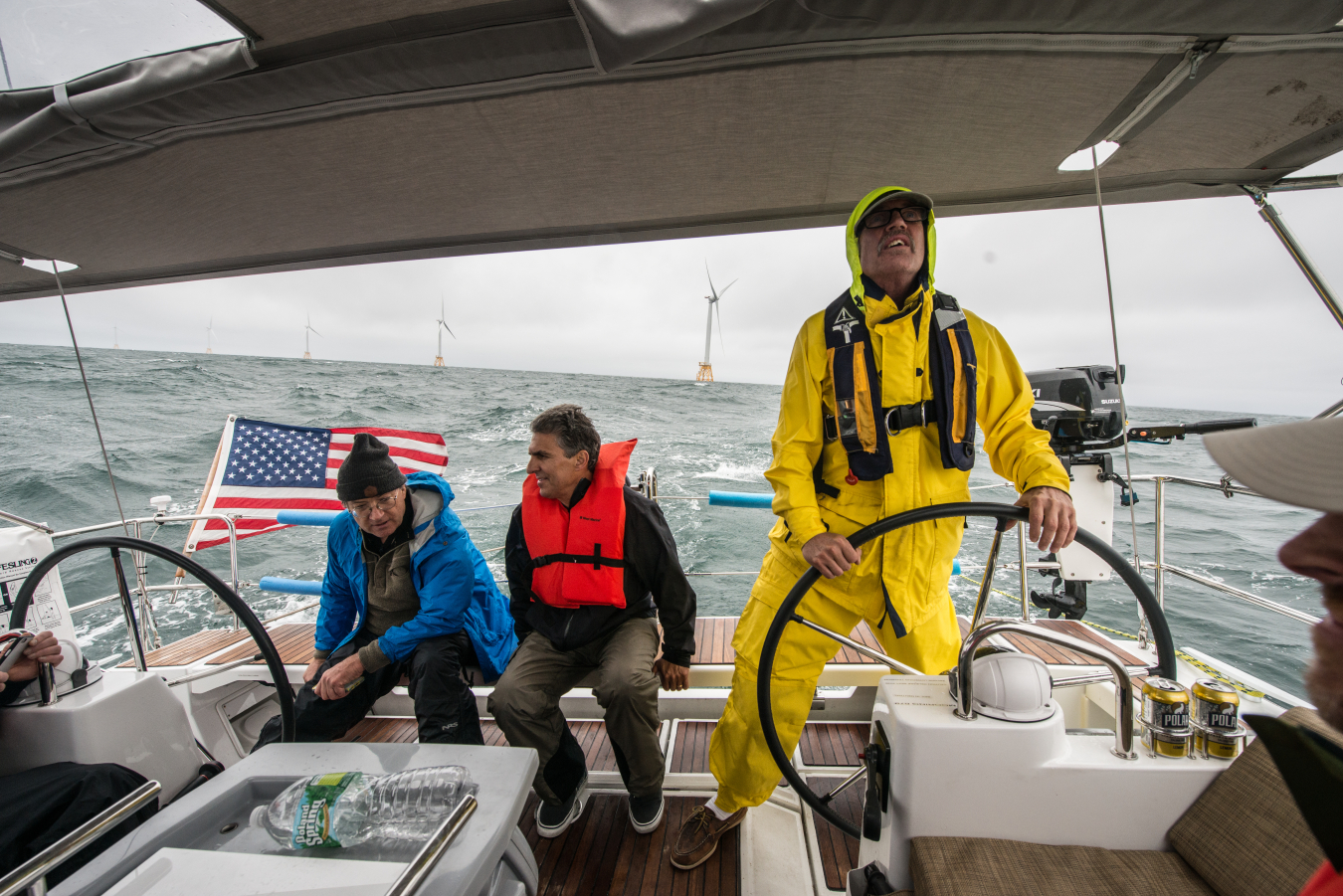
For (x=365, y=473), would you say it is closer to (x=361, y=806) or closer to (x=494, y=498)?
(x=361, y=806)

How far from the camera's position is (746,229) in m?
1.96

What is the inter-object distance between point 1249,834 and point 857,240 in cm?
134

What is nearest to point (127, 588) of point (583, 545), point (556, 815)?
point (583, 545)

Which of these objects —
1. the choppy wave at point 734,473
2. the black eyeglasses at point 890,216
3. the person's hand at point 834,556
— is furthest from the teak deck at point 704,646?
the choppy wave at point 734,473

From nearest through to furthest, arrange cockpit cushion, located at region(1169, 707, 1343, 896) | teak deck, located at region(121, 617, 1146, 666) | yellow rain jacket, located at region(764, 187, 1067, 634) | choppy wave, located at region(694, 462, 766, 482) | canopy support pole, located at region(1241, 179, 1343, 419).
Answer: cockpit cushion, located at region(1169, 707, 1343, 896) → yellow rain jacket, located at region(764, 187, 1067, 634) → canopy support pole, located at region(1241, 179, 1343, 419) → teak deck, located at region(121, 617, 1146, 666) → choppy wave, located at region(694, 462, 766, 482)

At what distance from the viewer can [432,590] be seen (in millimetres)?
1690

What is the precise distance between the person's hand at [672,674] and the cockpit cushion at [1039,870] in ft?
2.42

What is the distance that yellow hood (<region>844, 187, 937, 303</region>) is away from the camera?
1.33 metres

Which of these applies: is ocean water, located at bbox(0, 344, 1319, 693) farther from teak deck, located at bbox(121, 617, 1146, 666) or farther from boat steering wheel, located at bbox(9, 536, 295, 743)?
boat steering wheel, located at bbox(9, 536, 295, 743)

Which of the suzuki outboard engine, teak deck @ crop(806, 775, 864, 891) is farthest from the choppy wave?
teak deck @ crop(806, 775, 864, 891)

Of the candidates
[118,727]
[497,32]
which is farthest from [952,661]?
[118,727]

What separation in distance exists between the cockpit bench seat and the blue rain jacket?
1.33m

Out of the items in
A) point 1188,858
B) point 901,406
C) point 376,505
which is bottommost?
point 1188,858

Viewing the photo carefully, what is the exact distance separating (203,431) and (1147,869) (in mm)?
17280
